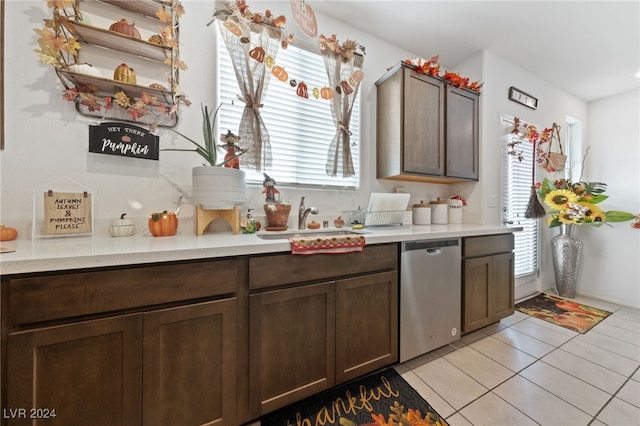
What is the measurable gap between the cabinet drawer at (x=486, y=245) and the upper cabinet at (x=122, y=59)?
223cm

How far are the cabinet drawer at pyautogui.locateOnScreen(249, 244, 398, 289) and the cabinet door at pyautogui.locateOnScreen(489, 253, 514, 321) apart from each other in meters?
1.13

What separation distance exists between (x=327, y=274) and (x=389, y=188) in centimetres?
138

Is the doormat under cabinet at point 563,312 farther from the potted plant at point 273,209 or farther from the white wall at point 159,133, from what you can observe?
the potted plant at point 273,209

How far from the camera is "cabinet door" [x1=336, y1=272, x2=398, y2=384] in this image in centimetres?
128

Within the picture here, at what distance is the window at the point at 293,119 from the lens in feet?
5.37

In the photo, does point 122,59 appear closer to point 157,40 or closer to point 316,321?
point 157,40

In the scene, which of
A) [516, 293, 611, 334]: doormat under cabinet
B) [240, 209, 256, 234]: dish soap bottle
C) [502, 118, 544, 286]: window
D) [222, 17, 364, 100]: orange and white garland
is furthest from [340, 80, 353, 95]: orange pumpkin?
[516, 293, 611, 334]: doormat under cabinet

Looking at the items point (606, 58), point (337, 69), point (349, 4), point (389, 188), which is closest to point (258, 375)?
point (389, 188)

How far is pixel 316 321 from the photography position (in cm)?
121

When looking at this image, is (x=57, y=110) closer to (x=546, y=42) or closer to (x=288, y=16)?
(x=288, y=16)

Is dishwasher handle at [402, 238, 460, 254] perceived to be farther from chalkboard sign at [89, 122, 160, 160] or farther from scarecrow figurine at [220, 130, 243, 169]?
chalkboard sign at [89, 122, 160, 160]

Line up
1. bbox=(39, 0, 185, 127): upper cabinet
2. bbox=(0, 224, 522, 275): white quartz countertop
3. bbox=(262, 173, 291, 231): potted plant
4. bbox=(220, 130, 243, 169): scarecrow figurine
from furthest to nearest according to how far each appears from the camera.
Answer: bbox=(262, 173, 291, 231): potted plant < bbox=(220, 130, 243, 169): scarecrow figurine < bbox=(39, 0, 185, 127): upper cabinet < bbox=(0, 224, 522, 275): white quartz countertop

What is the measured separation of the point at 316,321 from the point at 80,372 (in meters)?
0.92

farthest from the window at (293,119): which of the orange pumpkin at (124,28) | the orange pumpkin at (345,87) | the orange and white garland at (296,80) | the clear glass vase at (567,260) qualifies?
the clear glass vase at (567,260)
